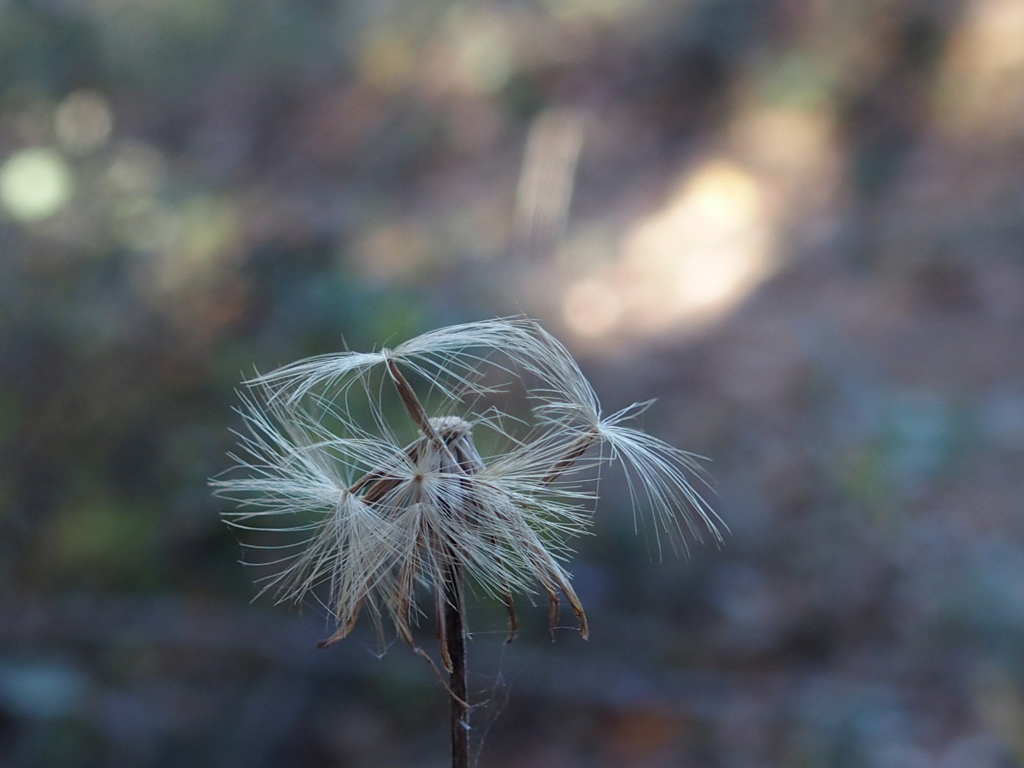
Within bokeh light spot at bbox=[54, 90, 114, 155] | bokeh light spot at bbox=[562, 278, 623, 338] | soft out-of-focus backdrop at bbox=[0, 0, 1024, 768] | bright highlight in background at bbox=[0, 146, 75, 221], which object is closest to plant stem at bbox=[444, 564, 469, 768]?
soft out-of-focus backdrop at bbox=[0, 0, 1024, 768]

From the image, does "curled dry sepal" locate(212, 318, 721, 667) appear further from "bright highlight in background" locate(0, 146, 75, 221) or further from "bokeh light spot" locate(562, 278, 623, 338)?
"bokeh light spot" locate(562, 278, 623, 338)

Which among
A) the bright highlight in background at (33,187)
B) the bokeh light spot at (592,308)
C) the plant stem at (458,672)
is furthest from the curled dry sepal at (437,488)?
the bokeh light spot at (592,308)

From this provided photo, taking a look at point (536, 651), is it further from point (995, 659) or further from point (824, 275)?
point (824, 275)

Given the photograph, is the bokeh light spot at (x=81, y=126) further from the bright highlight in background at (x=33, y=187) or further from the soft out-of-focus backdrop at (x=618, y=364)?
the bright highlight in background at (x=33, y=187)

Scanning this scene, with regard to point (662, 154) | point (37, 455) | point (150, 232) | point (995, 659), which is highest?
point (662, 154)

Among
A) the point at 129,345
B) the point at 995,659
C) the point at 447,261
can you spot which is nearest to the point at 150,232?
the point at 129,345
